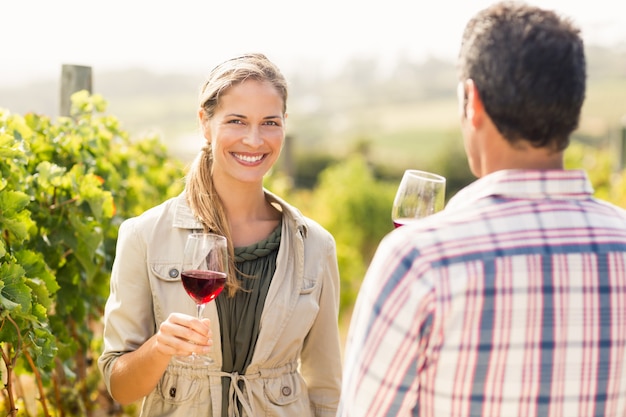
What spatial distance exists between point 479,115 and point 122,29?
3811 cm

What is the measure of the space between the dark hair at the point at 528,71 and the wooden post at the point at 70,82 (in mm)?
3175

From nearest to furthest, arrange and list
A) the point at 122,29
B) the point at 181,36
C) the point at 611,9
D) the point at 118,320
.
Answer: the point at 118,320 → the point at 611,9 → the point at 122,29 → the point at 181,36

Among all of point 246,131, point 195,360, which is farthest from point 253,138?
point 195,360

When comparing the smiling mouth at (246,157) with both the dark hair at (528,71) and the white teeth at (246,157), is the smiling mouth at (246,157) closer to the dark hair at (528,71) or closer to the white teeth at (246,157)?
the white teeth at (246,157)

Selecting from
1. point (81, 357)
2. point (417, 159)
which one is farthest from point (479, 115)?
point (417, 159)

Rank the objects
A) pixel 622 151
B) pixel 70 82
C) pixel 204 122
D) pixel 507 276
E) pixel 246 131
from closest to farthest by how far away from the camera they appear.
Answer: pixel 507 276, pixel 246 131, pixel 204 122, pixel 70 82, pixel 622 151

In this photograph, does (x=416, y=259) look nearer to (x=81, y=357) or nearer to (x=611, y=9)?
(x=81, y=357)

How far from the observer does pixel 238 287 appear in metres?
2.43

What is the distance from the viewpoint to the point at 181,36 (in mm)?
40250

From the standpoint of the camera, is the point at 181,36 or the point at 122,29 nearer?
the point at 122,29

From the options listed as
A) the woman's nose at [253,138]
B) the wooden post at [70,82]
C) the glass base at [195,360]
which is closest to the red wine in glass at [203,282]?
the glass base at [195,360]

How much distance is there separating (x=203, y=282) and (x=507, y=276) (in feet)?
3.08

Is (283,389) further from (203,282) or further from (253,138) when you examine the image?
(253,138)

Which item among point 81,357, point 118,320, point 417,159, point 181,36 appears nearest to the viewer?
point 118,320
